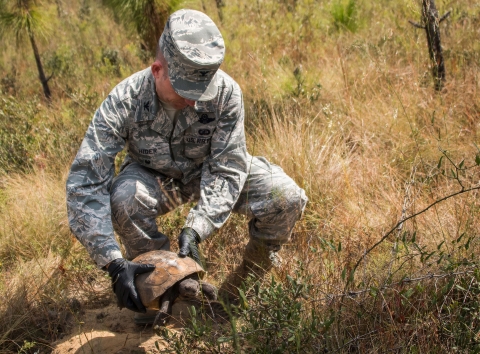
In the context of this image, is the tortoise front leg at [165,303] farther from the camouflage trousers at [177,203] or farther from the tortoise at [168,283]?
the camouflage trousers at [177,203]

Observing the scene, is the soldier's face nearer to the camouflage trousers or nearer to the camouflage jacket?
the camouflage jacket

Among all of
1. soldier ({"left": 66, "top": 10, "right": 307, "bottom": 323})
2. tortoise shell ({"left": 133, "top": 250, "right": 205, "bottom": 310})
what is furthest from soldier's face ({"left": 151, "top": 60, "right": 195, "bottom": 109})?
tortoise shell ({"left": 133, "top": 250, "right": 205, "bottom": 310})

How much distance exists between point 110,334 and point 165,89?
141 cm

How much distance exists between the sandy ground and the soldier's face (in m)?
1.14

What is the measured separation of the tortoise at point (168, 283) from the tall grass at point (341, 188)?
23cm

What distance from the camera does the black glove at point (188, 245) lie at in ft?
8.65

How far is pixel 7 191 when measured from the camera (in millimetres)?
4297

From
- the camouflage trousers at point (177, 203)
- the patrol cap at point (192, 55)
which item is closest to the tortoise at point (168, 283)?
the camouflage trousers at point (177, 203)

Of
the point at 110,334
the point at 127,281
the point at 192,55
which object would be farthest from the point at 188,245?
the point at 192,55

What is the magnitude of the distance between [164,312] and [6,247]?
1839mm

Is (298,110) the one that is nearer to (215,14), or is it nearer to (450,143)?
(450,143)

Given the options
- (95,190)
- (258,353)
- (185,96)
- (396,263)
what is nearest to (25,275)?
(95,190)

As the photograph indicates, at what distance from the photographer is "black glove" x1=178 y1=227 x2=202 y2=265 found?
8.65 ft

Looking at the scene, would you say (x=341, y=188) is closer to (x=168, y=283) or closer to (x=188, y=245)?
(x=188, y=245)
